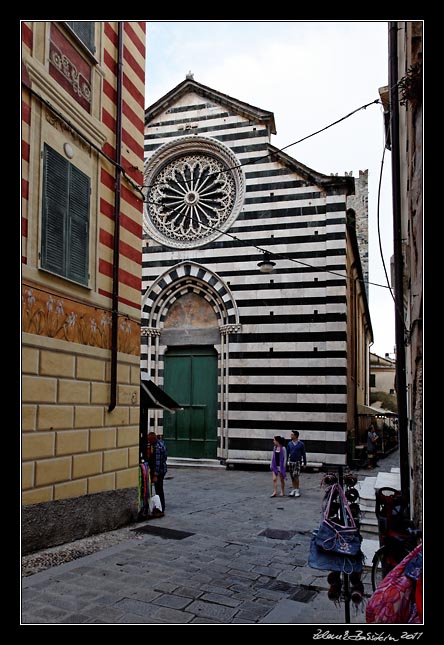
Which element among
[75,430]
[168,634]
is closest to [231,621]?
[168,634]

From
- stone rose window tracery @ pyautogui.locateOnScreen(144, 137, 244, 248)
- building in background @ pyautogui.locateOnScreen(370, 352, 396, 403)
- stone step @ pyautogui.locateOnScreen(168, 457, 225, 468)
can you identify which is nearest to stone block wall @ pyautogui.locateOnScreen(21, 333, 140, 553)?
stone step @ pyautogui.locateOnScreen(168, 457, 225, 468)

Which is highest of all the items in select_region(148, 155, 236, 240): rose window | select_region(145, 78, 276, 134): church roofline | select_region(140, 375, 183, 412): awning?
select_region(145, 78, 276, 134): church roofline

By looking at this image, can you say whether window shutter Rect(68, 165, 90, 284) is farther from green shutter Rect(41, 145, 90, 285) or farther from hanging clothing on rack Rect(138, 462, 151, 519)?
hanging clothing on rack Rect(138, 462, 151, 519)

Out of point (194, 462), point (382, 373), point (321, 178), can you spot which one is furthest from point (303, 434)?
point (382, 373)

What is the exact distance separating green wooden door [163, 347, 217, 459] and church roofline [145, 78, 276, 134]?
770cm

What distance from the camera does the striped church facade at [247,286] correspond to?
1791cm

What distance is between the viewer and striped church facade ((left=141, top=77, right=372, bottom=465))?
17.9 metres

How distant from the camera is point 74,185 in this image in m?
8.39

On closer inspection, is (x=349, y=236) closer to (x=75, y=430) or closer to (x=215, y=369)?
(x=215, y=369)

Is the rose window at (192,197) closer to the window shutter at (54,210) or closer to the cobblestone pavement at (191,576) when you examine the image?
the cobblestone pavement at (191,576)

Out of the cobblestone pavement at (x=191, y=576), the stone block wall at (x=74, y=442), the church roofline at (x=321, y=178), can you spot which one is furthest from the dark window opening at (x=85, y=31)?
the church roofline at (x=321, y=178)

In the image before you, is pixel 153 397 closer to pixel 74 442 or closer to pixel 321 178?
pixel 74 442

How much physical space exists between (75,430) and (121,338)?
188cm
